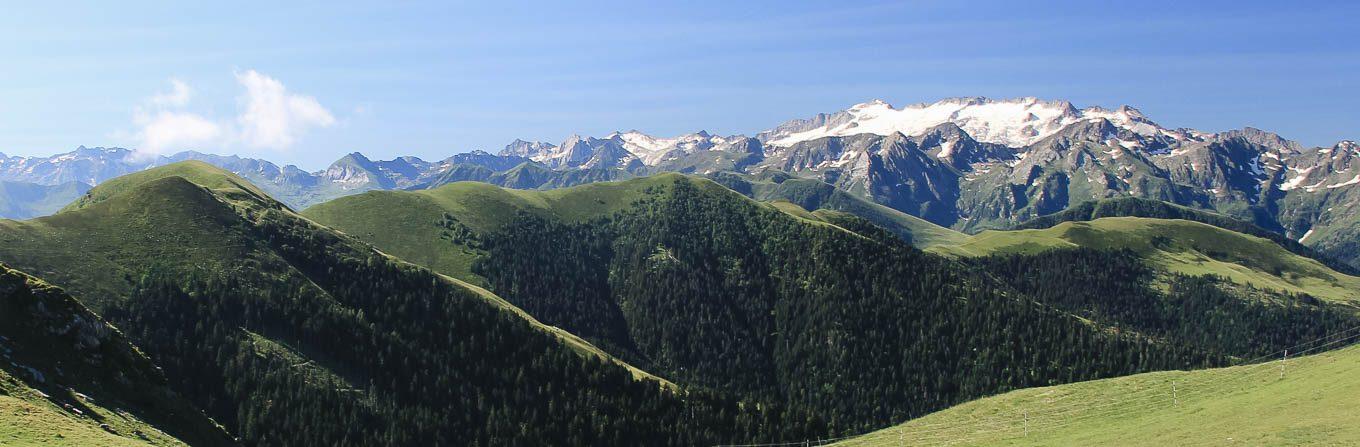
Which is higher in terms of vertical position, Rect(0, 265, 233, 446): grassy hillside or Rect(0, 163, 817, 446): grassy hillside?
Rect(0, 265, 233, 446): grassy hillside

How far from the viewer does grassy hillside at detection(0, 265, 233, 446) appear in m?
52.3

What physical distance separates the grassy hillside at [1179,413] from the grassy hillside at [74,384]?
90.2 m

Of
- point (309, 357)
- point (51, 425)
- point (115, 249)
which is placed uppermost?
point (115, 249)

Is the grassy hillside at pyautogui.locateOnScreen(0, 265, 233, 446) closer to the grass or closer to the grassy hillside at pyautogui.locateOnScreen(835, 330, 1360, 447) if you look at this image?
the grass

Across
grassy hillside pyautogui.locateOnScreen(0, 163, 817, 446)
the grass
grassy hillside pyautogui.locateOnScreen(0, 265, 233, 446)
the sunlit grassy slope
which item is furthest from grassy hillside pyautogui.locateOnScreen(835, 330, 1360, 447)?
the sunlit grassy slope

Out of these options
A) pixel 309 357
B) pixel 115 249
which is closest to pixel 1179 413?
pixel 309 357

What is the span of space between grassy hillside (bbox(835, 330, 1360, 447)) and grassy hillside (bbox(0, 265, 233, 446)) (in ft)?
296

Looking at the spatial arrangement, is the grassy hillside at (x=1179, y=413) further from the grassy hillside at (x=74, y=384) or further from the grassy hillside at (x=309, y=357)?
the grassy hillside at (x=74, y=384)

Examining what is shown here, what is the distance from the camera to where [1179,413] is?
85812 millimetres

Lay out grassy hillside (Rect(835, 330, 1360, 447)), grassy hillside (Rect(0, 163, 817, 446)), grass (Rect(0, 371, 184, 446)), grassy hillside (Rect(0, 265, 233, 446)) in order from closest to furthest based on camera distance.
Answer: grass (Rect(0, 371, 184, 446)) → grassy hillside (Rect(0, 265, 233, 446)) → grassy hillside (Rect(835, 330, 1360, 447)) → grassy hillside (Rect(0, 163, 817, 446))

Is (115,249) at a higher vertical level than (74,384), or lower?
higher

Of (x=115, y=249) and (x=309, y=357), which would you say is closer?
(x=309, y=357)

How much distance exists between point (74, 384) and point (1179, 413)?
113583 mm

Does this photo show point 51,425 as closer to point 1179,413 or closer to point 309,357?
point 1179,413
